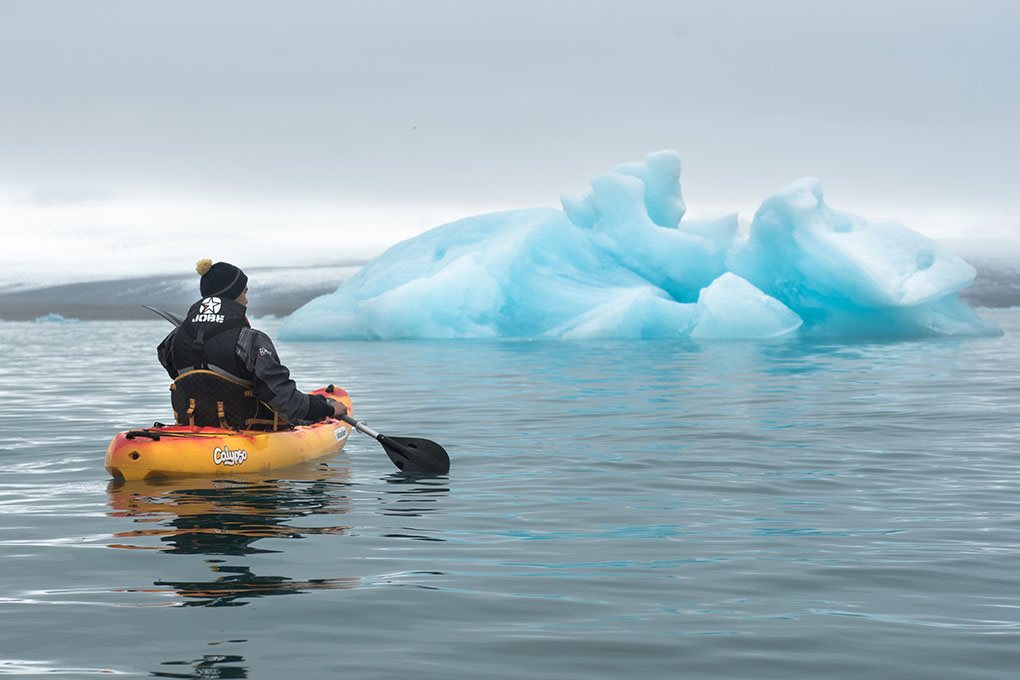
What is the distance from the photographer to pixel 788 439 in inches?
429

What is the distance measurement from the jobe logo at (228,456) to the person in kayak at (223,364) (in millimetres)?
360

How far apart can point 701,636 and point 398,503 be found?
3.51 metres

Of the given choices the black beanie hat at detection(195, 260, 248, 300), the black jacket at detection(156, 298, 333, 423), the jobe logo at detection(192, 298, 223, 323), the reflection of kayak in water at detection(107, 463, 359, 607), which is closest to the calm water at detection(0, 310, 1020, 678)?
the reflection of kayak in water at detection(107, 463, 359, 607)

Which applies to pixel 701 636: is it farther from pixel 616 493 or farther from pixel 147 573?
pixel 616 493

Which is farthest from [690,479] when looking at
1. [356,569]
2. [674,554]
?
[356,569]

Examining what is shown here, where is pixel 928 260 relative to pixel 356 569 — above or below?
above

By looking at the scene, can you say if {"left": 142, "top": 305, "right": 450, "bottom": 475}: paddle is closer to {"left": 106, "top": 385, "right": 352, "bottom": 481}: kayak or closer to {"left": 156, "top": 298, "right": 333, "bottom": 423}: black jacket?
{"left": 156, "top": 298, "right": 333, "bottom": 423}: black jacket

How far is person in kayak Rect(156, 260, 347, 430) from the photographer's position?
8.55 metres

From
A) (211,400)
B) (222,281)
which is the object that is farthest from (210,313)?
(211,400)

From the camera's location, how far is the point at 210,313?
8.62 metres

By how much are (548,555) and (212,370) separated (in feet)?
12.4

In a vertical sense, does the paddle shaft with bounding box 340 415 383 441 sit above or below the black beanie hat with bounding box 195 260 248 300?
below

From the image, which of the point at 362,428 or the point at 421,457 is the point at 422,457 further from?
the point at 362,428

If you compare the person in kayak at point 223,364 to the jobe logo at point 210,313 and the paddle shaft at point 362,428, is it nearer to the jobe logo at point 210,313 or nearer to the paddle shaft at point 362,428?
the jobe logo at point 210,313
